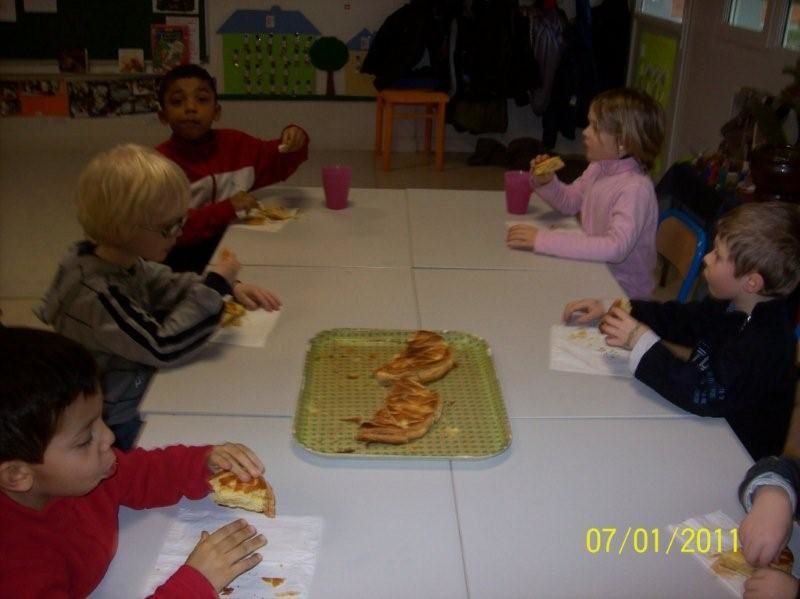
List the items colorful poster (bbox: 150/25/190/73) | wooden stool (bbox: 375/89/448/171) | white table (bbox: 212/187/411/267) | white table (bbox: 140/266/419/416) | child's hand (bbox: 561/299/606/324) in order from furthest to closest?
colorful poster (bbox: 150/25/190/73) < wooden stool (bbox: 375/89/448/171) < white table (bbox: 212/187/411/267) < child's hand (bbox: 561/299/606/324) < white table (bbox: 140/266/419/416)

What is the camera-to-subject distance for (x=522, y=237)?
7.73 ft

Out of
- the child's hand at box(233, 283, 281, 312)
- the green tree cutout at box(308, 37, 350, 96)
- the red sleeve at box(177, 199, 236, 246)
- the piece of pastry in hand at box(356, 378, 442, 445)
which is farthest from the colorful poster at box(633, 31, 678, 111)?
the piece of pastry in hand at box(356, 378, 442, 445)

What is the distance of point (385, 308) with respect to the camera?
6.38 ft

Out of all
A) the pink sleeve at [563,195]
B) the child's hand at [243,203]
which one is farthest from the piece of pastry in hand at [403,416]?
the pink sleeve at [563,195]

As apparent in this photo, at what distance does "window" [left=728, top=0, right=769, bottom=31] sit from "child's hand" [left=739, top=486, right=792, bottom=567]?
350 cm

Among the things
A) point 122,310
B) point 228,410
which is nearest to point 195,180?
point 122,310

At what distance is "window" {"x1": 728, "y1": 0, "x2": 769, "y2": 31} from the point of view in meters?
4.14

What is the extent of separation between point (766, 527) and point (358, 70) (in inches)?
212

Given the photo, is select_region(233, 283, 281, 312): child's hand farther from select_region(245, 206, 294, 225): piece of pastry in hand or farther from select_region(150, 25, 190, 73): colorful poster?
select_region(150, 25, 190, 73): colorful poster

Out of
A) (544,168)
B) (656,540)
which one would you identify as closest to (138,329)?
(656,540)

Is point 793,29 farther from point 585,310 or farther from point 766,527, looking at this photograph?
point 766,527

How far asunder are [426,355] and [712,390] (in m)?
0.56

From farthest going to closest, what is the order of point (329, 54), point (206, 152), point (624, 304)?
1. point (329, 54)
2. point (206, 152)
3. point (624, 304)

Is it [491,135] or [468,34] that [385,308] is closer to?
[468,34]
